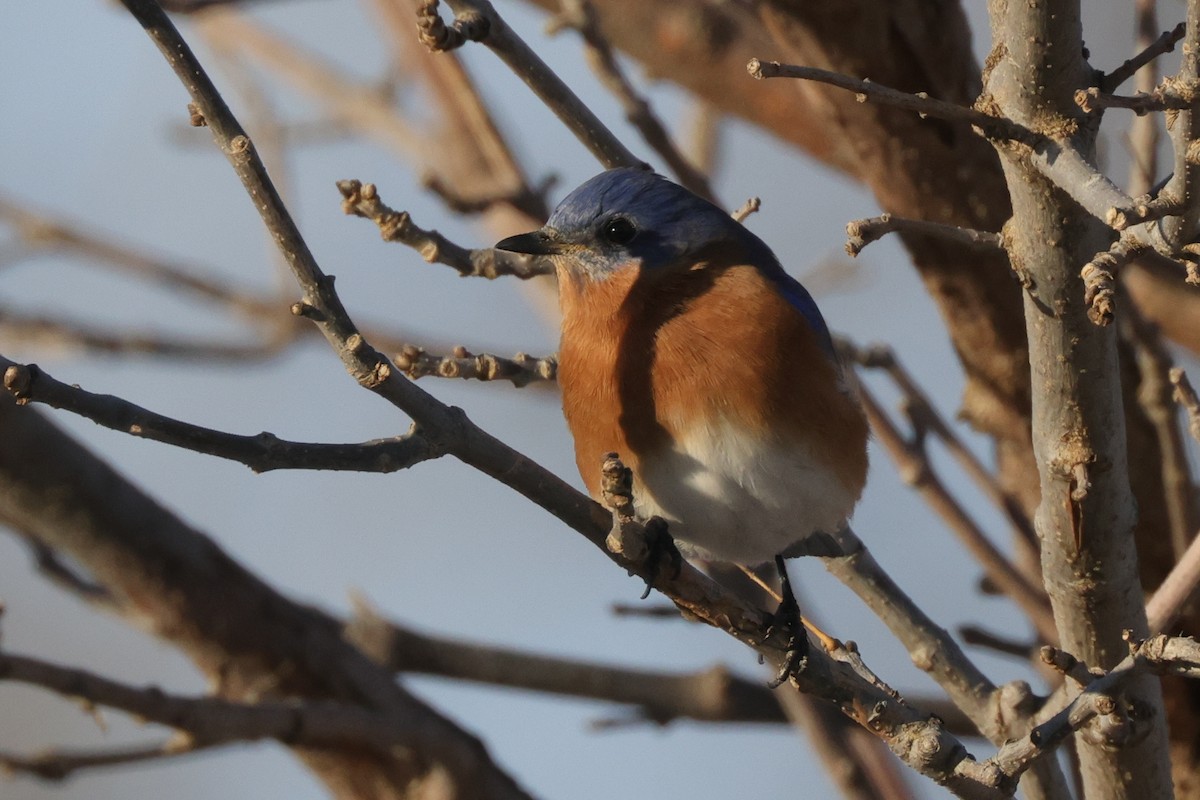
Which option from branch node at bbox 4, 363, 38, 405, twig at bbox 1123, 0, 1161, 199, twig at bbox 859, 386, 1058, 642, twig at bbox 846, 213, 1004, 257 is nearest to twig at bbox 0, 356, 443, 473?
branch node at bbox 4, 363, 38, 405

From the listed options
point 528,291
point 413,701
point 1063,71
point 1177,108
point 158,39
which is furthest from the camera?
point 528,291

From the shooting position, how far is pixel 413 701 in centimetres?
397

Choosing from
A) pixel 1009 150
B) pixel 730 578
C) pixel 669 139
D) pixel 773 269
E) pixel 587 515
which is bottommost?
pixel 587 515

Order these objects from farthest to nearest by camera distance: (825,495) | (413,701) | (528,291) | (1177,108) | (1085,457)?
(528,291) → (413,701) → (825,495) → (1085,457) → (1177,108)

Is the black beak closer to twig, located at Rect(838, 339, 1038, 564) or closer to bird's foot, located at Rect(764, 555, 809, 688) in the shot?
twig, located at Rect(838, 339, 1038, 564)

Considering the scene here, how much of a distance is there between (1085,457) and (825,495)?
0.82 metres

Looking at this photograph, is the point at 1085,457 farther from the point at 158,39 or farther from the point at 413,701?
the point at 413,701

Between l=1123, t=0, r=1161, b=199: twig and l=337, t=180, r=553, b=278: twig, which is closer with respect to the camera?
l=337, t=180, r=553, b=278: twig

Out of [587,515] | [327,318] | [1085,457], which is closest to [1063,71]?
[1085,457]

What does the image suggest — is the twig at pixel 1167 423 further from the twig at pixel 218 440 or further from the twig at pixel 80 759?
the twig at pixel 80 759

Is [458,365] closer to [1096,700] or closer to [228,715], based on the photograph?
[228,715]

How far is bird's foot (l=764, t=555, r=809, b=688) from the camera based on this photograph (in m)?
2.49

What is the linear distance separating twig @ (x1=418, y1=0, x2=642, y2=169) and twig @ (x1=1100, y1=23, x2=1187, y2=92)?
1.15m

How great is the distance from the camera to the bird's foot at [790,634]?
2.49 meters
